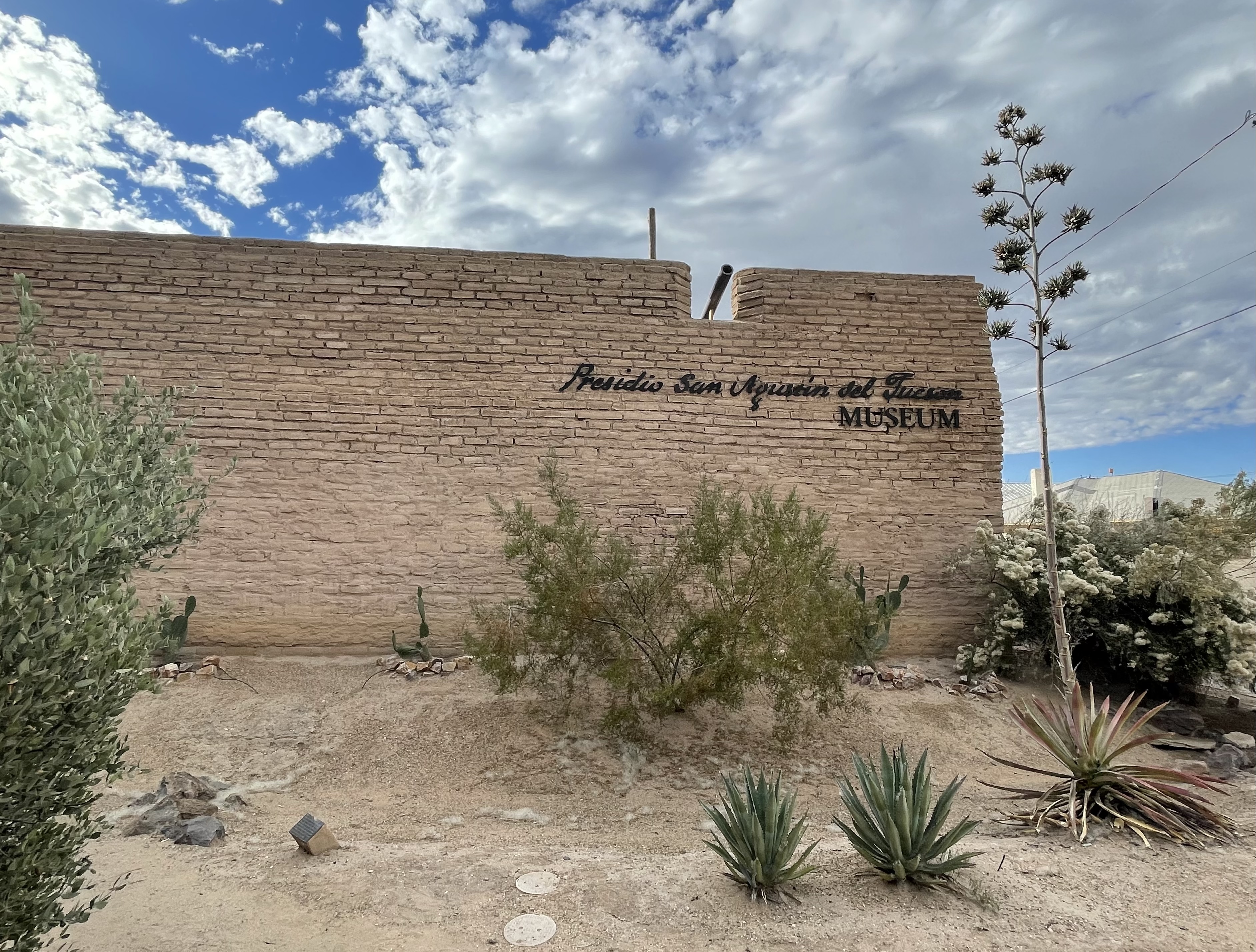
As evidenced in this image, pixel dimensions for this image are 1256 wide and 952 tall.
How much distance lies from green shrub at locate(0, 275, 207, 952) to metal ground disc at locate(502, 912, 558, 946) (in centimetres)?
164

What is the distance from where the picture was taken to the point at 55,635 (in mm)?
2266

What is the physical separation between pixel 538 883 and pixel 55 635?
2730 mm

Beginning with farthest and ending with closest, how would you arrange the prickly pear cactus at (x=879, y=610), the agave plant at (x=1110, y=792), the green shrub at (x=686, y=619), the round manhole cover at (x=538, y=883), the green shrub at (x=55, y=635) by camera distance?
the prickly pear cactus at (x=879, y=610), the green shrub at (x=686, y=619), the agave plant at (x=1110, y=792), the round manhole cover at (x=538, y=883), the green shrub at (x=55, y=635)

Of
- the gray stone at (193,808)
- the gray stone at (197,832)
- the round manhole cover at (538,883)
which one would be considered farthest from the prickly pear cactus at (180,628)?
the round manhole cover at (538,883)

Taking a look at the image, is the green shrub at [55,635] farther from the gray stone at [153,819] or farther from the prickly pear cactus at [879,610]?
the prickly pear cactus at [879,610]

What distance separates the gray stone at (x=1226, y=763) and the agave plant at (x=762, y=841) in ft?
15.7

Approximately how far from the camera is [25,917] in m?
2.45

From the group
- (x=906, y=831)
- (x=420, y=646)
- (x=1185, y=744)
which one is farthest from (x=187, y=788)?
(x=1185, y=744)

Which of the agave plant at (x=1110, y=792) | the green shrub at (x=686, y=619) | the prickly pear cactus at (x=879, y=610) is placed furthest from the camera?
the prickly pear cactus at (x=879, y=610)

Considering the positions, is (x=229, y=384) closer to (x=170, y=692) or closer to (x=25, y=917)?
(x=170, y=692)

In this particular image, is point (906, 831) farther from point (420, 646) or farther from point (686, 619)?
point (420, 646)

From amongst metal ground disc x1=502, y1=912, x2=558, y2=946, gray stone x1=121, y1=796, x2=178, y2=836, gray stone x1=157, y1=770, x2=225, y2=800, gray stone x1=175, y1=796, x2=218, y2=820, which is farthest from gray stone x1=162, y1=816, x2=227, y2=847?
metal ground disc x1=502, y1=912, x2=558, y2=946

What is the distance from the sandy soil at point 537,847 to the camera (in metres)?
3.43

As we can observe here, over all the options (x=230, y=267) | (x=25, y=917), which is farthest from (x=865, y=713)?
(x=230, y=267)
